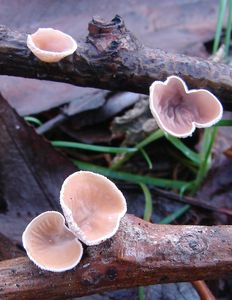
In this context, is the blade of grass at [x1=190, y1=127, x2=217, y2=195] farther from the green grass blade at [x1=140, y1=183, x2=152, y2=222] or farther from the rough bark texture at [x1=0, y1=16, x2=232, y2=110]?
the rough bark texture at [x1=0, y1=16, x2=232, y2=110]

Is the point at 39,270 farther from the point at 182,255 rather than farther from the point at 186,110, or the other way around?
the point at 186,110

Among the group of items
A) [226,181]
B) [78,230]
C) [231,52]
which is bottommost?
[226,181]

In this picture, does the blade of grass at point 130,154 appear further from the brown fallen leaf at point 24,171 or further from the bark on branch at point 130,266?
the bark on branch at point 130,266

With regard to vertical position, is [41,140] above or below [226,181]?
above

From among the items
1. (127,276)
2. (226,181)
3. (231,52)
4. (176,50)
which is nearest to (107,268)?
(127,276)

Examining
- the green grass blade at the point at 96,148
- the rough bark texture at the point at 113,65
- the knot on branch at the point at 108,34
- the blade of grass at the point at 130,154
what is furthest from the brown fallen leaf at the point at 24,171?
the knot on branch at the point at 108,34

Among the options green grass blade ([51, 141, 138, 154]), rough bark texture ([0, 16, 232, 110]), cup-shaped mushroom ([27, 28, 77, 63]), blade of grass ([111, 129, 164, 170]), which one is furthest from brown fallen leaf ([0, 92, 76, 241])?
cup-shaped mushroom ([27, 28, 77, 63])

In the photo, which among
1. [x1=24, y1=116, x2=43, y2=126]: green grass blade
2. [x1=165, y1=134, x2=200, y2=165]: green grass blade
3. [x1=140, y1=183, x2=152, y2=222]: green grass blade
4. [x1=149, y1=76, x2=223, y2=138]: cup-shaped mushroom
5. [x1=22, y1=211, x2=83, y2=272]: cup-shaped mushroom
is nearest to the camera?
[x1=22, y1=211, x2=83, y2=272]: cup-shaped mushroom
